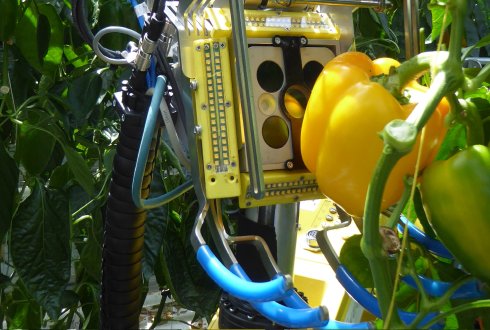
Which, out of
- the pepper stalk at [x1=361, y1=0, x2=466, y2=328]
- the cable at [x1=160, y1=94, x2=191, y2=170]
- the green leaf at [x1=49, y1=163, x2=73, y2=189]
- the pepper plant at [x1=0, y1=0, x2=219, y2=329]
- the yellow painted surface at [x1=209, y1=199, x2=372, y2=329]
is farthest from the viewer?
the green leaf at [x1=49, y1=163, x2=73, y2=189]

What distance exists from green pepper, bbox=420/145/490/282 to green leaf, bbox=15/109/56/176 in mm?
668

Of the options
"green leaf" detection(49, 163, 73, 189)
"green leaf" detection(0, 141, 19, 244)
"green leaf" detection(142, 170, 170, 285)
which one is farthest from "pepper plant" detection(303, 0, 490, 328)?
"green leaf" detection(49, 163, 73, 189)

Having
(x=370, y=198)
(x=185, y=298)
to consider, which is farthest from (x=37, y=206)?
(x=370, y=198)

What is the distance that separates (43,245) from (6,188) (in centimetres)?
10

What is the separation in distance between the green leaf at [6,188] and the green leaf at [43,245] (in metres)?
0.04

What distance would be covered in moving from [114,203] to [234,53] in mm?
241

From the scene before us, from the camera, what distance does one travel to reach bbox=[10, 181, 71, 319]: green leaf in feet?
2.87

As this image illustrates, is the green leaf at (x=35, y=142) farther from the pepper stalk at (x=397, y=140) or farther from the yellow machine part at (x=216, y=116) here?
the pepper stalk at (x=397, y=140)

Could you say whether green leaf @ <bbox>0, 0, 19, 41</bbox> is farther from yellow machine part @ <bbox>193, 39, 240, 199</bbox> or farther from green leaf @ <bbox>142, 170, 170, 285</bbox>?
yellow machine part @ <bbox>193, 39, 240, 199</bbox>

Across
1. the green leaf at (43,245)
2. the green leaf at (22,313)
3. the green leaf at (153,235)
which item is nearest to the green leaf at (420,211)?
the green leaf at (153,235)

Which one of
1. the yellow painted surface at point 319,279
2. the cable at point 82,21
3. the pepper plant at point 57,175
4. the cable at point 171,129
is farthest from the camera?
the pepper plant at point 57,175

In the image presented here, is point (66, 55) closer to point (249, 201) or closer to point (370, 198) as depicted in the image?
point (249, 201)

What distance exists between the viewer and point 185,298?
35.6 inches

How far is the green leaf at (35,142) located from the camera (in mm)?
896
